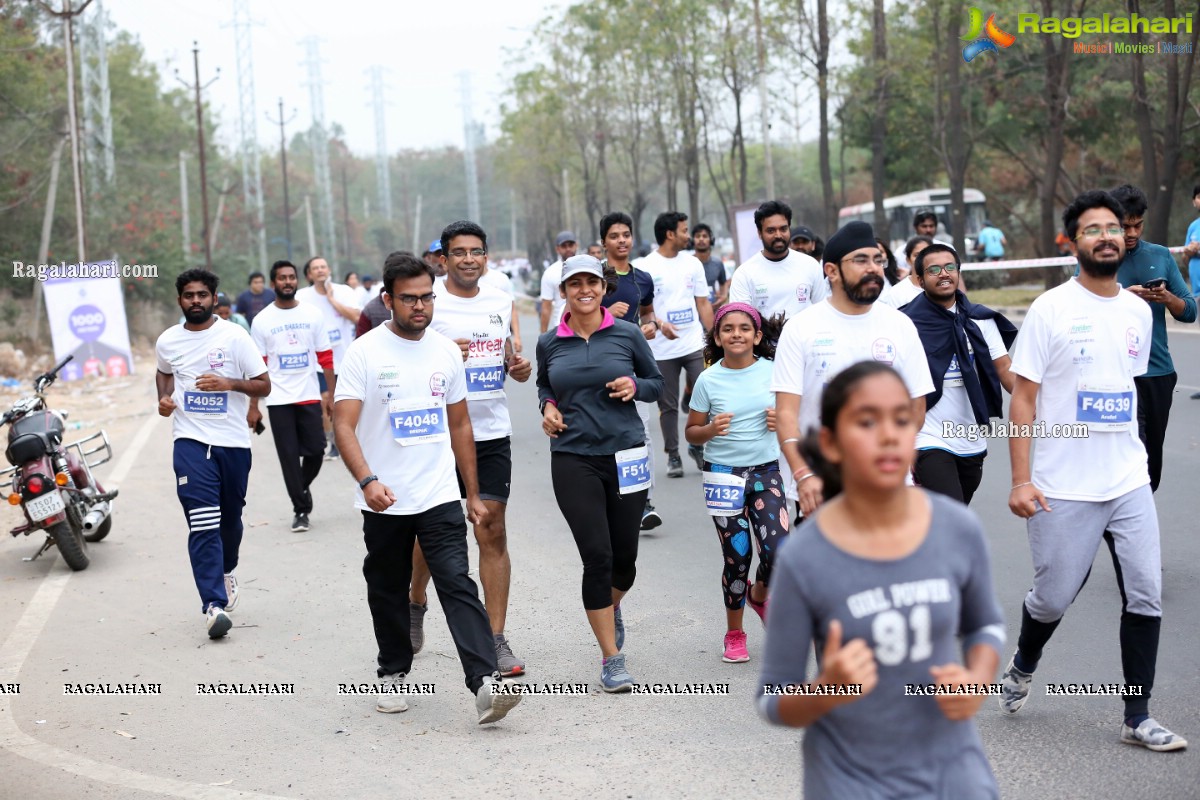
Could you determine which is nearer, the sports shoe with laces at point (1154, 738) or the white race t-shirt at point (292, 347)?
the sports shoe with laces at point (1154, 738)

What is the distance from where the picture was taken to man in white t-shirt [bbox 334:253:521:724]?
19.5 ft

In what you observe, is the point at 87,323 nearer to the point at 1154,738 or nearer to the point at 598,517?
the point at 598,517

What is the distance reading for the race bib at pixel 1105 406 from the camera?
514 cm

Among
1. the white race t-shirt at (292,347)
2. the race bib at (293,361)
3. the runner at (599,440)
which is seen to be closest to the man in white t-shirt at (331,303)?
the white race t-shirt at (292,347)

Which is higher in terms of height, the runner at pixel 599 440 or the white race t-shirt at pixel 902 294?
the white race t-shirt at pixel 902 294

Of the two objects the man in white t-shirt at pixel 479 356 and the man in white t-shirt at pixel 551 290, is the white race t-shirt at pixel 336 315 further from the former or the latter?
the man in white t-shirt at pixel 479 356


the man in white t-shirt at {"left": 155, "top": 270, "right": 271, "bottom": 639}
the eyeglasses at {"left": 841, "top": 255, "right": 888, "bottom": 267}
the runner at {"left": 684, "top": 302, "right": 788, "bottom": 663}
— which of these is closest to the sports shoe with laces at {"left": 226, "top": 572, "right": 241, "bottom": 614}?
the man in white t-shirt at {"left": 155, "top": 270, "right": 271, "bottom": 639}

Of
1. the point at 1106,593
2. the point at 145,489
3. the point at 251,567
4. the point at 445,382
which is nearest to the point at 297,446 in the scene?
the point at 251,567

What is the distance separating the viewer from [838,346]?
18.4 feet

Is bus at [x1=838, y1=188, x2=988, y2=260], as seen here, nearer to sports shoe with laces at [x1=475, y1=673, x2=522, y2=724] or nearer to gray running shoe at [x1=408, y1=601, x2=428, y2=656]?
gray running shoe at [x1=408, y1=601, x2=428, y2=656]

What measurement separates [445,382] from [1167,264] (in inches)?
165

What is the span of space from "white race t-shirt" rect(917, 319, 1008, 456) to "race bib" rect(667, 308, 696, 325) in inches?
226

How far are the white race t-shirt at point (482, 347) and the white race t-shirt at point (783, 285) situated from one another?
264cm

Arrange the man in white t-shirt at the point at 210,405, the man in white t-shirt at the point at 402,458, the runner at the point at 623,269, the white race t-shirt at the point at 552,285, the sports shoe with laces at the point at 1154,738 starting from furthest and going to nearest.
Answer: the white race t-shirt at the point at 552,285, the runner at the point at 623,269, the man in white t-shirt at the point at 210,405, the man in white t-shirt at the point at 402,458, the sports shoe with laces at the point at 1154,738
